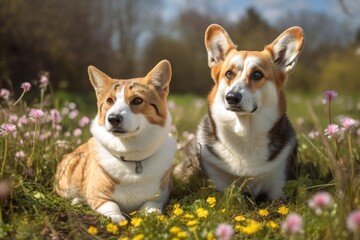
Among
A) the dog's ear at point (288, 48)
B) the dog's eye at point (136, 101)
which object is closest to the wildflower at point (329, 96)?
the dog's ear at point (288, 48)

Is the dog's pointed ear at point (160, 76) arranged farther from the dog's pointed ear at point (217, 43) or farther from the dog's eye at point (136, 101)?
the dog's pointed ear at point (217, 43)

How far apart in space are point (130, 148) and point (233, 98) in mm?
936

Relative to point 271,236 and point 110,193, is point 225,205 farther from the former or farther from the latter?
point 110,193

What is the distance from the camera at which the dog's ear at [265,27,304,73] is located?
12.2 feet

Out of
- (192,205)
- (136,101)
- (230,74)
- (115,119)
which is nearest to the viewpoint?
(115,119)

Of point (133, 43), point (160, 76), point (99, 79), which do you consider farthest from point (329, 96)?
point (133, 43)

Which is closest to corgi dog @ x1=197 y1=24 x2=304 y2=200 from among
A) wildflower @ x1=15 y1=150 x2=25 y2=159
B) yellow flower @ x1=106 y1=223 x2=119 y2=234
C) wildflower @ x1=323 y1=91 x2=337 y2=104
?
wildflower @ x1=323 y1=91 x2=337 y2=104

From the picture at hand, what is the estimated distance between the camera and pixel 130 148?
10.7ft

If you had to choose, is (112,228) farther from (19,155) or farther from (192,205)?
(19,155)

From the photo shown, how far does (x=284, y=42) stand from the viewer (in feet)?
12.5

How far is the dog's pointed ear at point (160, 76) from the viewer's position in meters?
3.47

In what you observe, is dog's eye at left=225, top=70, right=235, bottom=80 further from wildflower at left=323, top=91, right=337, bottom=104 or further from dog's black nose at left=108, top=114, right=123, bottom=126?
dog's black nose at left=108, top=114, right=123, bottom=126

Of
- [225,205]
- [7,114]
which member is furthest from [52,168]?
[225,205]

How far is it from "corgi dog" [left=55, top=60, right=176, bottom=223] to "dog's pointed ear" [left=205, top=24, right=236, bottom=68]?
681 millimetres
